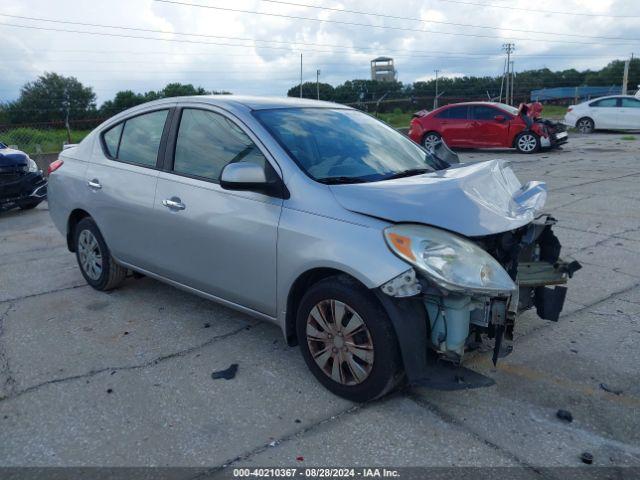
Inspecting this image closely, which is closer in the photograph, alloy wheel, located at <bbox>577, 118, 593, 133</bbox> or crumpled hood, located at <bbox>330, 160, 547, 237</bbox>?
crumpled hood, located at <bbox>330, 160, 547, 237</bbox>

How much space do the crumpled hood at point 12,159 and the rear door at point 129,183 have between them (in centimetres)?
547

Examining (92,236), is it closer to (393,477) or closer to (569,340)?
(393,477)

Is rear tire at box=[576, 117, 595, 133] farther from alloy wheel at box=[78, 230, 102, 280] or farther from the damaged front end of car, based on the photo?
the damaged front end of car

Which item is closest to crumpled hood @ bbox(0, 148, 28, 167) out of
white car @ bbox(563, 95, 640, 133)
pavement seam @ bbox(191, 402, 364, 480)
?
pavement seam @ bbox(191, 402, 364, 480)

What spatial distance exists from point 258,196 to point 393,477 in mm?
1810

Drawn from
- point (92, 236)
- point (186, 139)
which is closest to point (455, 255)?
point (186, 139)

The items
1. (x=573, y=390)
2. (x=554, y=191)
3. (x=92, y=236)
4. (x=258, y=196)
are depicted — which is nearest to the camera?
(x=573, y=390)

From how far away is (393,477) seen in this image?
2.71 m

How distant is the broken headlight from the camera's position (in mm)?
2943

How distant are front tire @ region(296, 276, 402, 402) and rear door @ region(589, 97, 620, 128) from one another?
71.5ft

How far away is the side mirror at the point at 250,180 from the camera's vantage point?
3.46m

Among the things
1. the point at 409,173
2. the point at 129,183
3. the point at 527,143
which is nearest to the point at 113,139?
the point at 129,183

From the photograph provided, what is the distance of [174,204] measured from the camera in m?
4.15

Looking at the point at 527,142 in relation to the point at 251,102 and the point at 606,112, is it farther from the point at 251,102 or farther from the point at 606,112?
the point at 251,102
